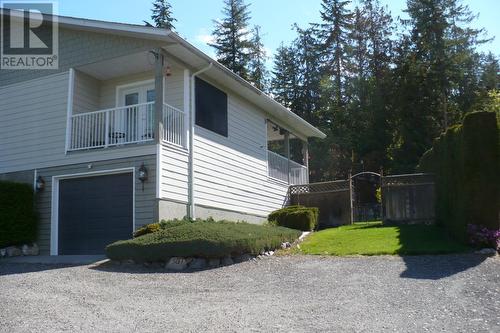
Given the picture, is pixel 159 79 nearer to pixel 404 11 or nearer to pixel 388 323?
pixel 388 323

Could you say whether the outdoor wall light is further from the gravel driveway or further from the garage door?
the gravel driveway

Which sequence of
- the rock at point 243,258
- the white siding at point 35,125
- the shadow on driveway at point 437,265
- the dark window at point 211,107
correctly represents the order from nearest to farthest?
the shadow on driveway at point 437,265
the rock at point 243,258
the white siding at point 35,125
the dark window at point 211,107

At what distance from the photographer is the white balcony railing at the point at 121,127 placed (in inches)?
522

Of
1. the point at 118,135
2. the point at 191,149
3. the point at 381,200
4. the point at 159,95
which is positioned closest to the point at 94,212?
the point at 118,135

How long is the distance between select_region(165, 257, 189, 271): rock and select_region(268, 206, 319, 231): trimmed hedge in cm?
659

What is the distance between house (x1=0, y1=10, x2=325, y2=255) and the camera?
12.8 metres

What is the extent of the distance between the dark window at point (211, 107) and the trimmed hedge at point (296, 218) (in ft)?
10.6

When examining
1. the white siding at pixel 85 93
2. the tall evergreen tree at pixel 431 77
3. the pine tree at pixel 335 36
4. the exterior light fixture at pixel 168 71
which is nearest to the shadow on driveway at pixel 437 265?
the exterior light fixture at pixel 168 71

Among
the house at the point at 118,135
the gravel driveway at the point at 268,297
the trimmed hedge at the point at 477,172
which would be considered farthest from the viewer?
the house at the point at 118,135

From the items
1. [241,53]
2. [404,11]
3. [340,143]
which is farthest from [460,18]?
[241,53]

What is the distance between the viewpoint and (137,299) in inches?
299

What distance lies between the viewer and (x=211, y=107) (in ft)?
49.7

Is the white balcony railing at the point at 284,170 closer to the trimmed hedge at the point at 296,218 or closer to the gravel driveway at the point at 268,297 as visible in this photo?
the trimmed hedge at the point at 296,218

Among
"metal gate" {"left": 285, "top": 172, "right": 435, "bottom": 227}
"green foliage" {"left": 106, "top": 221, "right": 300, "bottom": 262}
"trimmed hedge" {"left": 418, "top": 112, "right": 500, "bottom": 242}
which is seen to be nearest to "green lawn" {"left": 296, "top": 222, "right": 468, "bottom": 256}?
"trimmed hedge" {"left": 418, "top": 112, "right": 500, "bottom": 242}
